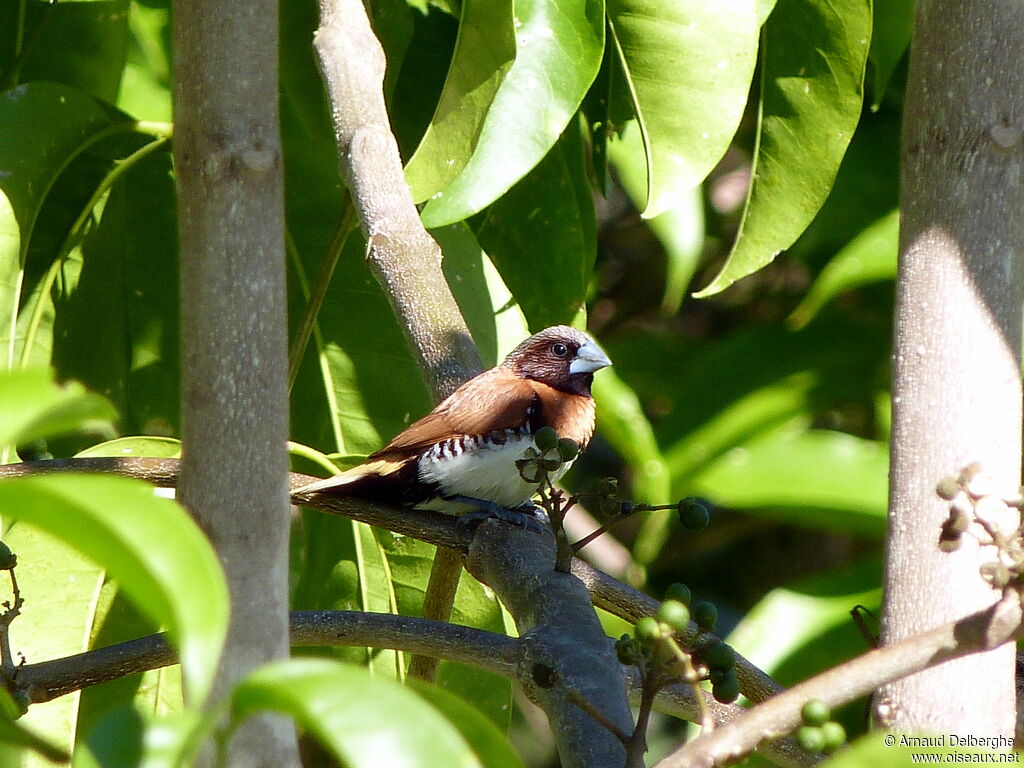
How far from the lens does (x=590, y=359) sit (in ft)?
10.7

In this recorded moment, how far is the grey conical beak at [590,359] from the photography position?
10.7ft

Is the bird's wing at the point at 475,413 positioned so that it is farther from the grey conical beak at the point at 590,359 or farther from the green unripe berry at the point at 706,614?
Answer: the green unripe berry at the point at 706,614

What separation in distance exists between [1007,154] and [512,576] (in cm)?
93

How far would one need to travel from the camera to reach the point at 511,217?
2.81 metres

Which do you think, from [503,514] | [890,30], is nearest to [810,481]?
[890,30]

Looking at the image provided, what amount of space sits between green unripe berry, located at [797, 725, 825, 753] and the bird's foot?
3.05 ft

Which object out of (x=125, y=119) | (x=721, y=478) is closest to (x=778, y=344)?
(x=721, y=478)

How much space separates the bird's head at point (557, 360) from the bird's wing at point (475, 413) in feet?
0.96

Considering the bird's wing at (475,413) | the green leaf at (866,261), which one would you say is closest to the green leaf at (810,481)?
the green leaf at (866,261)

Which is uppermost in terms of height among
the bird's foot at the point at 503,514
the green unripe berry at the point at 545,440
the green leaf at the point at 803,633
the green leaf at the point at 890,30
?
the green leaf at the point at 890,30

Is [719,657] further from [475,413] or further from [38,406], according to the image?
[475,413]

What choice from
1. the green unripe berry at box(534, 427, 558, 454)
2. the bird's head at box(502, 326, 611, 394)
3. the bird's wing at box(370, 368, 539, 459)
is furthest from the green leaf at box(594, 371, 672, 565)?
the green unripe berry at box(534, 427, 558, 454)

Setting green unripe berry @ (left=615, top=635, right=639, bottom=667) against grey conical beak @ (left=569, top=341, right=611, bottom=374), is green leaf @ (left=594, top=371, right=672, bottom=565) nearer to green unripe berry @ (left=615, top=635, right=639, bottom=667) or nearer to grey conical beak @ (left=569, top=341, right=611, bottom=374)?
grey conical beak @ (left=569, top=341, right=611, bottom=374)

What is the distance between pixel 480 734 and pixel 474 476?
1.86m
